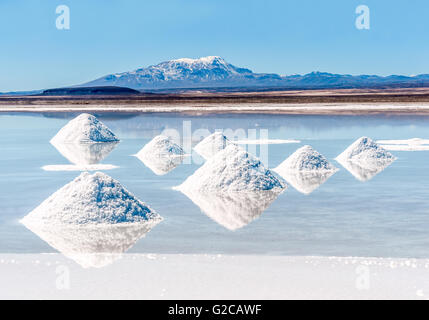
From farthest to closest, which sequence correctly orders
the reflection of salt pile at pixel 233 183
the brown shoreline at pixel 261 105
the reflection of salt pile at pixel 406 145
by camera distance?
the brown shoreline at pixel 261 105, the reflection of salt pile at pixel 406 145, the reflection of salt pile at pixel 233 183

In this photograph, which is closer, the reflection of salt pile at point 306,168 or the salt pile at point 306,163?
the reflection of salt pile at point 306,168

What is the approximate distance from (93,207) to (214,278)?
2.14 meters

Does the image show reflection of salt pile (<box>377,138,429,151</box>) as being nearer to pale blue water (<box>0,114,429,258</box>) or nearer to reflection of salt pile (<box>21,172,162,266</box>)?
pale blue water (<box>0,114,429,258</box>)

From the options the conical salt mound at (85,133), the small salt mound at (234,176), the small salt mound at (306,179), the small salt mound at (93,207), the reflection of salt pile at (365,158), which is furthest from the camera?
the conical salt mound at (85,133)

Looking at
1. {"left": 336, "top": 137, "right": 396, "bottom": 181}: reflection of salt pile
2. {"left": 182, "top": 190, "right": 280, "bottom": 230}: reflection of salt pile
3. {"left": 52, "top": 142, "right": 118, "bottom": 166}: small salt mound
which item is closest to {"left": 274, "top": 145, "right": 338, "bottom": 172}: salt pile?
{"left": 336, "top": 137, "right": 396, "bottom": 181}: reflection of salt pile

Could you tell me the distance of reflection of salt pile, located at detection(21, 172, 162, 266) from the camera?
18.1ft

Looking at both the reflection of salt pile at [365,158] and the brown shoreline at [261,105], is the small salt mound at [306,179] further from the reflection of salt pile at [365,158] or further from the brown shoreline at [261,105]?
the brown shoreline at [261,105]

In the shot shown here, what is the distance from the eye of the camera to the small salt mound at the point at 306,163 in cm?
962

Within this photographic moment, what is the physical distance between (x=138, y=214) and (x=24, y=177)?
154 inches

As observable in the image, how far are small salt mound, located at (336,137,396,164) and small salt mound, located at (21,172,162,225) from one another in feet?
18.4

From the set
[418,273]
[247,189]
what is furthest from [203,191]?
→ [418,273]

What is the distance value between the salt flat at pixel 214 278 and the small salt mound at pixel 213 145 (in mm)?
7119

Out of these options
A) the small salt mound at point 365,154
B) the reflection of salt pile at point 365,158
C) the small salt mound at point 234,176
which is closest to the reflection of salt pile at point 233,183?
the small salt mound at point 234,176

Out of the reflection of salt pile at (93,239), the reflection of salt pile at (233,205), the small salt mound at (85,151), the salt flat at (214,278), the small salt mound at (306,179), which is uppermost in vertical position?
the small salt mound at (85,151)
